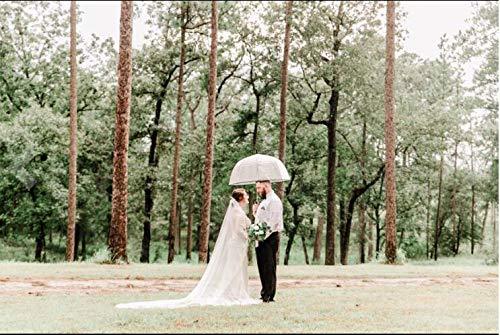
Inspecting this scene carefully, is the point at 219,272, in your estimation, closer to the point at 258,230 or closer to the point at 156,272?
the point at 258,230

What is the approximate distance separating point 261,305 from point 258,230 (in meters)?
1.32

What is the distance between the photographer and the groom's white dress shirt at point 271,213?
1093 centimetres

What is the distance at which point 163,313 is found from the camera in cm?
945

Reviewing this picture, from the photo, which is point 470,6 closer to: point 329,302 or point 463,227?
point 463,227

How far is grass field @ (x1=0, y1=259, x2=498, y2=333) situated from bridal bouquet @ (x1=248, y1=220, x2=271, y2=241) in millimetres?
1235

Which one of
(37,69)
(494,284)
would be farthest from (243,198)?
(37,69)

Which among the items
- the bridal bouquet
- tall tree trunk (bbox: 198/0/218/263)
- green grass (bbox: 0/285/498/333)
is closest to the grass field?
green grass (bbox: 0/285/498/333)

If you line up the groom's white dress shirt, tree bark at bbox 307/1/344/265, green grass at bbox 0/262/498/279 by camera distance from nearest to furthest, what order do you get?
the groom's white dress shirt
green grass at bbox 0/262/498/279
tree bark at bbox 307/1/344/265

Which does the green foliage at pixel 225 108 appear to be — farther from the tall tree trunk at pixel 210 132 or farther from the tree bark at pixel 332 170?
the tall tree trunk at pixel 210 132

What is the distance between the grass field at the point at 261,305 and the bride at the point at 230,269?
76 cm

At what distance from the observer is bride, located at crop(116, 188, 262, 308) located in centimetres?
1115

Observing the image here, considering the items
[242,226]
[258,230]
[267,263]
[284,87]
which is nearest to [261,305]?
[267,263]

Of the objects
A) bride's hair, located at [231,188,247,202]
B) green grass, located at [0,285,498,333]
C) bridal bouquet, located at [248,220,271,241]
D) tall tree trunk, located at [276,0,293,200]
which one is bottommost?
green grass, located at [0,285,498,333]

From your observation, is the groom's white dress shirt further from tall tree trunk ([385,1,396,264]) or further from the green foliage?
the green foliage
